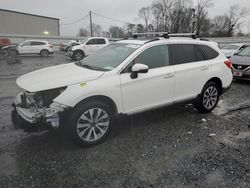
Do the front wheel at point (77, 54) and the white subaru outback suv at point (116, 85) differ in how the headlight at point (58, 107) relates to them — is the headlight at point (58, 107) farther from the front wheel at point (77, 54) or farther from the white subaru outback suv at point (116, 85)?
the front wheel at point (77, 54)

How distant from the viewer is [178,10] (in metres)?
55.2

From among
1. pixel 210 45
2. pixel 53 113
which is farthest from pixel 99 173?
pixel 210 45

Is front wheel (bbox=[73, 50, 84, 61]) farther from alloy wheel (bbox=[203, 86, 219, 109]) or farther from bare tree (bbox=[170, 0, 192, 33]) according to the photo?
bare tree (bbox=[170, 0, 192, 33])

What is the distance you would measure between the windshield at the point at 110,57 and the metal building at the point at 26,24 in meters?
40.3

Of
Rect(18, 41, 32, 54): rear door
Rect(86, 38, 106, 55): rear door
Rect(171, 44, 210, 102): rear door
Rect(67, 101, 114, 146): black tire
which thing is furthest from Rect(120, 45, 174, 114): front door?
Rect(18, 41, 32, 54): rear door

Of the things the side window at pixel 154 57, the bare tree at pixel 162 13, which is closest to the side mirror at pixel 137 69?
the side window at pixel 154 57

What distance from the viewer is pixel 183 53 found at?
4637 millimetres

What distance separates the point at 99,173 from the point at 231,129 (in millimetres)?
2945

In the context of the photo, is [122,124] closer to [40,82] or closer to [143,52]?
[143,52]

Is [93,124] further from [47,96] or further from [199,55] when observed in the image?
[199,55]

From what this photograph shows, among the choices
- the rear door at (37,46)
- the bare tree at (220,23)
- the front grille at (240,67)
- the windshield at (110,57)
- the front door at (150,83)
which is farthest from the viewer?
the bare tree at (220,23)

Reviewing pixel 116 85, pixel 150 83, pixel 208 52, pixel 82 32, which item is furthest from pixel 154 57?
pixel 82 32

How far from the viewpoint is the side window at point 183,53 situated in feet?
14.8

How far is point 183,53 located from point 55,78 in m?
2.71
